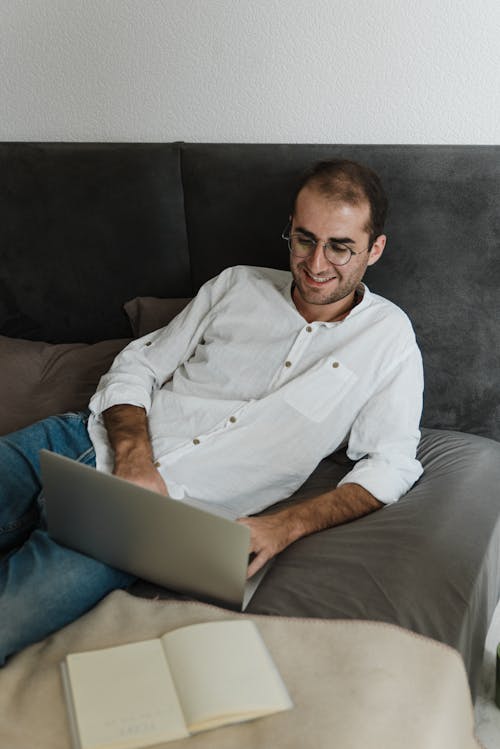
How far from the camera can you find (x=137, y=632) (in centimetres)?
117

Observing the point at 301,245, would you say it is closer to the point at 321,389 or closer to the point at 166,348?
the point at 321,389

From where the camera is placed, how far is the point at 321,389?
1570mm

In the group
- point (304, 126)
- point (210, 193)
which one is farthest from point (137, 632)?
point (304, 126)

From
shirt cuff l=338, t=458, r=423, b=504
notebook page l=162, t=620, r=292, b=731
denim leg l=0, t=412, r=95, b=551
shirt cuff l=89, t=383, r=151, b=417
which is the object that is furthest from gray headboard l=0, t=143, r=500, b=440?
notebook page l=162, t=620, r=292, b=731

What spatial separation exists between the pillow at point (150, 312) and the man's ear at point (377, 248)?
0.55m

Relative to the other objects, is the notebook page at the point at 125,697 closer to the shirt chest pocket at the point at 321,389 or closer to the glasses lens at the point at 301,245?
the shirt chest pocket at the point at 321,389

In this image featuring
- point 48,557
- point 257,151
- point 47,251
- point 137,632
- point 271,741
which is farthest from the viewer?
point 47,251

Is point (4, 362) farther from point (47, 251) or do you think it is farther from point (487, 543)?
point (487, 543)

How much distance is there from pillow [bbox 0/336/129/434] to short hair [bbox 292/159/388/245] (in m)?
0.72

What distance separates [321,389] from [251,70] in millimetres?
865

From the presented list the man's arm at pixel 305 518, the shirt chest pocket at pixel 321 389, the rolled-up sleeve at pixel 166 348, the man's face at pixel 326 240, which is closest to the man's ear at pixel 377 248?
the man's face at pixel 326 240

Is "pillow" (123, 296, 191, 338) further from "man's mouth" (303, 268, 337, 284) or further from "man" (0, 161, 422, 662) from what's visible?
"man's mouth" (303, 268, 337, 284)

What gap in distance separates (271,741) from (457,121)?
134cm

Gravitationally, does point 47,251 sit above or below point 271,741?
above
